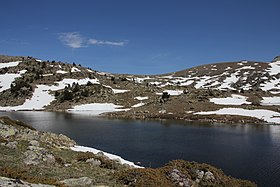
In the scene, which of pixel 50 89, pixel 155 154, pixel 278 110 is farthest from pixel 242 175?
pixel 50 89

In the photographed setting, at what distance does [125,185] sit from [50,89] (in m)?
104

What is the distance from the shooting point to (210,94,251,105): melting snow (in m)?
87.4

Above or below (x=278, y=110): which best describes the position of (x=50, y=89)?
above

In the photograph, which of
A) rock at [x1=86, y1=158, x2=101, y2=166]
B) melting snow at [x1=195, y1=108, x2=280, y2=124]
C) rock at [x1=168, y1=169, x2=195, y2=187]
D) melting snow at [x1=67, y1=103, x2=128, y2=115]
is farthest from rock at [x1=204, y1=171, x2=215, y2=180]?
melting snow at [x1=67, y1=103, x2=128, y2=115]

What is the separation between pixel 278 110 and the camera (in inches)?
2916

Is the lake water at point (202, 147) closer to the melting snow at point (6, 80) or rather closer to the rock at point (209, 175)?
the rock at point (209, 175)

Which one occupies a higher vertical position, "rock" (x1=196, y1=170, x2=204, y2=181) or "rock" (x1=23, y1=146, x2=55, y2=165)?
"rock" (x1=23, y1=146, x2=55, y2=165)

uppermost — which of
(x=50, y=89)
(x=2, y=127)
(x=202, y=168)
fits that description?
(x=50, y=89)

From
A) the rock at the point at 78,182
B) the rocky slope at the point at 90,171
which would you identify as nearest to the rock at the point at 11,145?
the rocky slope at the point at 90,171

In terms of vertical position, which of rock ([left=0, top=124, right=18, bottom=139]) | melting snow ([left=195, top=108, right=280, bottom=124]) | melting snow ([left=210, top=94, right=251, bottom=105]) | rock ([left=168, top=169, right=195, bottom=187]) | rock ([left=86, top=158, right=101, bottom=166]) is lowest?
rock ([left=168, top=169, right=195, bottom=187])

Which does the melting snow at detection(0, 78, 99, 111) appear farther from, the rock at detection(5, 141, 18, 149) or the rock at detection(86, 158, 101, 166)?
the rock at detection(86, 158, 101, 166)

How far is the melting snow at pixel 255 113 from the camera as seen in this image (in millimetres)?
67463

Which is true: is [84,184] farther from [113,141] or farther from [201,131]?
[201,131]

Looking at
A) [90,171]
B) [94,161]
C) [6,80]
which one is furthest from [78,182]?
[6,80]
